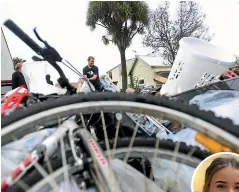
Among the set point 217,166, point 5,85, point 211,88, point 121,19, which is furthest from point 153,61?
point 217,166

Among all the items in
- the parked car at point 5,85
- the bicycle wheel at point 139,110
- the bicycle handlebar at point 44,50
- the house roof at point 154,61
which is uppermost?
the bicycle handlebar at point 44,50

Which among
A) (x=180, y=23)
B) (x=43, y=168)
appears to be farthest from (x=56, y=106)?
(x=180, y=23)

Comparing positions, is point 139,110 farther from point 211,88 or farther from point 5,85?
point 5,85

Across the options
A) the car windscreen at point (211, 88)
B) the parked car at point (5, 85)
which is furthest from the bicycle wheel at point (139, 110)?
the parked car at point (5, 85)

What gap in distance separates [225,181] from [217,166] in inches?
1.8

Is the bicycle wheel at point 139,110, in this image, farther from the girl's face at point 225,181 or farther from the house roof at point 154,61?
the house roof at point 154,61

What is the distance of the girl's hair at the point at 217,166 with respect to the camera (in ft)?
3.06

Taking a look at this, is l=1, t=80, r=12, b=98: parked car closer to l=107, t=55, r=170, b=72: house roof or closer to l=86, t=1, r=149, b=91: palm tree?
l=86, t=1, r=149, b=91: palm tree

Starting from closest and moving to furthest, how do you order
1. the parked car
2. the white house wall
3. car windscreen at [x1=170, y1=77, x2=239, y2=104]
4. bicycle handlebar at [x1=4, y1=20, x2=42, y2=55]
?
bicycle handlebar at [x1=4, y1=20, x2=42, y2=55] → the white house wall → car windscreen at [x1=170, y1=77, x2=239, y2=104] → the parked car

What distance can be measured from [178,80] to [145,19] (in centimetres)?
994

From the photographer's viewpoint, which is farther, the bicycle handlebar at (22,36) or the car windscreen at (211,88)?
the car windscreen at (211,88)

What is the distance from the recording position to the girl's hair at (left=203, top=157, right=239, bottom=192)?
932mm

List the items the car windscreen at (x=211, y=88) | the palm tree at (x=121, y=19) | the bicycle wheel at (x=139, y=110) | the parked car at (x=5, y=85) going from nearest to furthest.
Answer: the bicycle wheel at (x=139, y=110) < the car windscreen at (x=211, y=88) < the parked car at (x=5, y=85) < the palm tree at (x=121, y=19)

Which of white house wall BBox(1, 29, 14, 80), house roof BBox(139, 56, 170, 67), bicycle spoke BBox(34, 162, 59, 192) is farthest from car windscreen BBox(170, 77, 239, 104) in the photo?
house roof BBox(139, 56, 170, 67)
